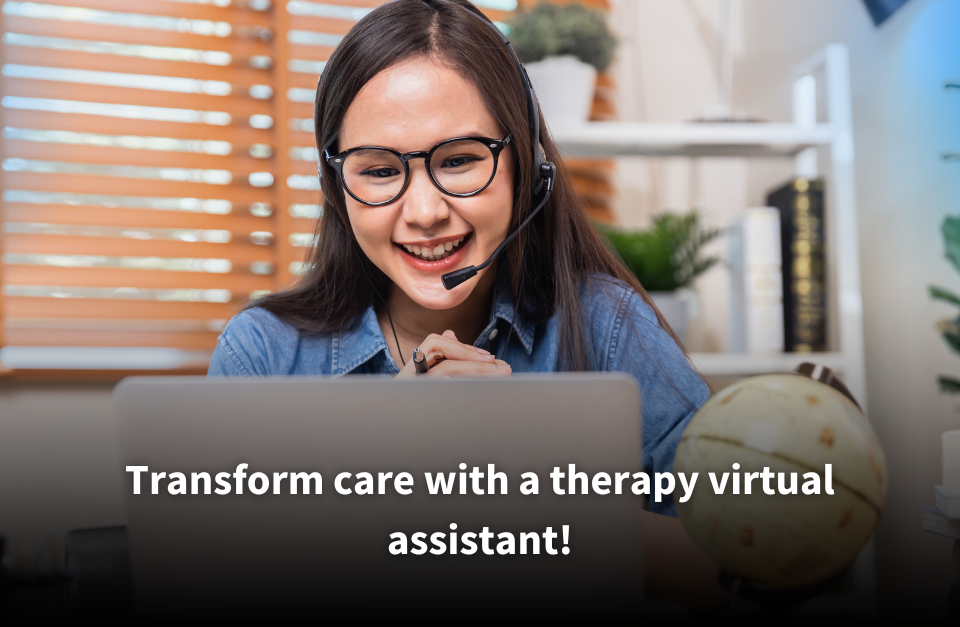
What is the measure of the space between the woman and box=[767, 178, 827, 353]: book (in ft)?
1.80

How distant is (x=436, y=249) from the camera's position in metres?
0.90

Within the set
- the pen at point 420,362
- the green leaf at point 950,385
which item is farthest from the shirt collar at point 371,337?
the green leaf at point 950,385

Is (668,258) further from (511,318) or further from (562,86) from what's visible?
(511,318)

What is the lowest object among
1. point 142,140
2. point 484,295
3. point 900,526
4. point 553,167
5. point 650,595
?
point 900,526

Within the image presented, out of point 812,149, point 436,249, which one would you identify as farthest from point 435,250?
point 812,149

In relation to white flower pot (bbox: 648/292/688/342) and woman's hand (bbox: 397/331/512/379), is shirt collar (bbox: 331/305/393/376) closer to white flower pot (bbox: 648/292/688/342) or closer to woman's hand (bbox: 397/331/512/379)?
woman's hand (bbox: 397/331/512/379)

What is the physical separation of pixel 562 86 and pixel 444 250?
2.45 feet

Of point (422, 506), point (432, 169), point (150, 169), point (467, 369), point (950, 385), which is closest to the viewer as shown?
point (422, 506)

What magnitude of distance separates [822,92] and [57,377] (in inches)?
67.0

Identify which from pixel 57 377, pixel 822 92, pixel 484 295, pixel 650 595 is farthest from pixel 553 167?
pixel 57 377

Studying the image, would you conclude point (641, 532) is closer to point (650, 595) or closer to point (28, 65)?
point (650, 595)

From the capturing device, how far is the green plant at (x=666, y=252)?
1.47 metres

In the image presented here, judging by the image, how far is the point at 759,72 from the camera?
179 cm

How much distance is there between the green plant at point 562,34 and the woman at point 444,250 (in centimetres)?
58
